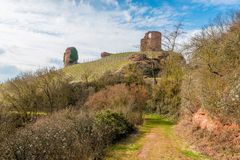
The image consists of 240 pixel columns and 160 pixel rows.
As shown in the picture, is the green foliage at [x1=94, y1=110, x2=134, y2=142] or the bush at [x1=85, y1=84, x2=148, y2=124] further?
the bush at [x1=85, y1=84, x2=148, y2=124]

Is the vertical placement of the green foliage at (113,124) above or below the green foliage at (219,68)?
below

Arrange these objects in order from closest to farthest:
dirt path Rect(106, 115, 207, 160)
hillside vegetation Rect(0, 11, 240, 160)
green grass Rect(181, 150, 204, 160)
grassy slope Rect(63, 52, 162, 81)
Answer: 1. hillside vegetation Rect(0, 11, 240, 160)
2. green grass Rect(181, 150, 204, 160)
3. dirt path Rect(106, 115, 207, 160)
4. grassy slope Rect(63, 52, 162, 81)

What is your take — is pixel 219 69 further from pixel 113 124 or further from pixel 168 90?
pixel 168 90

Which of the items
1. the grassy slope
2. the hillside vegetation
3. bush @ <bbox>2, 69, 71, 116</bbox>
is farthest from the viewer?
the grassy slope

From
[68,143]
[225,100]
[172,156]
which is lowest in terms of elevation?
[172,156]

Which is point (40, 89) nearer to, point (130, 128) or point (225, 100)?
point (130, 128)

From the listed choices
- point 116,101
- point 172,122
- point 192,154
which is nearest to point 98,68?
point 172,122

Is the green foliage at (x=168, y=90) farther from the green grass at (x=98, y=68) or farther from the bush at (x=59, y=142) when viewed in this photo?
the green grass at (x=98, y=68)

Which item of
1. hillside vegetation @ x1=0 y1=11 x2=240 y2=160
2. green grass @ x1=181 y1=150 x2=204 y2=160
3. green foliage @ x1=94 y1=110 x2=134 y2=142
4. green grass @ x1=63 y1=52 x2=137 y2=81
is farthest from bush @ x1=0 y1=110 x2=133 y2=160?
green grass @ x1=63 y1=52 x2=137 y2=81

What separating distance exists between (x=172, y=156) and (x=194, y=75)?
8.64 meters

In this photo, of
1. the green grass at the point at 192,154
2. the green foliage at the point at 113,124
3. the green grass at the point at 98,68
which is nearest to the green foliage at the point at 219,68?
the green grass at the point at 192,154

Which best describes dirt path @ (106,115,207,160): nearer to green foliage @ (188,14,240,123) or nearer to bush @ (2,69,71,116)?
green foliage @ (188,14,240,123)

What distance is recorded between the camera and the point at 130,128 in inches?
1025

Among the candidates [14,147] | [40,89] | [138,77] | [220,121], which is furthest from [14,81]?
[14,147]
